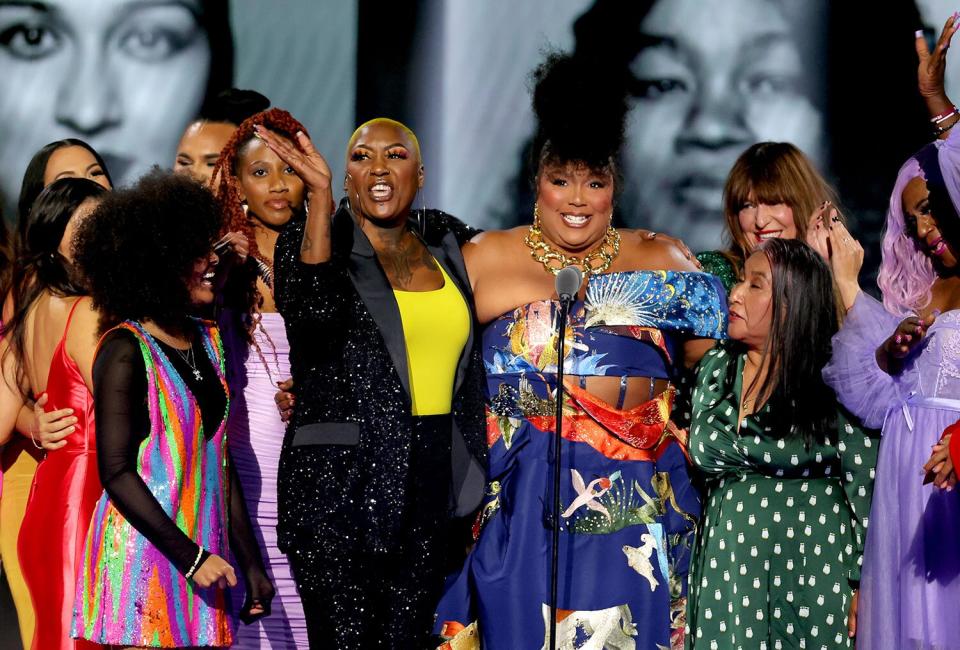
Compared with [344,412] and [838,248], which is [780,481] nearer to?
[838,248]

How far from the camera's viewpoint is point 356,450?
3.52 m

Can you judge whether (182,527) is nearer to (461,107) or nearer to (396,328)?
(396,328)

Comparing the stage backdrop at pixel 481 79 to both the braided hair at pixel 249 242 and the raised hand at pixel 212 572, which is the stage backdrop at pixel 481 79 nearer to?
the braided hair at pixel 249 242

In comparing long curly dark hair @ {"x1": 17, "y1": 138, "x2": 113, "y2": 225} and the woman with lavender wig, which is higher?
long curly dark hair @ {"x1": 17, "y1": 138, "x2": 113, "y2": 225}

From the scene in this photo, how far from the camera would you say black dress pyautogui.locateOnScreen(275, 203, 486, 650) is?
3.47 metres

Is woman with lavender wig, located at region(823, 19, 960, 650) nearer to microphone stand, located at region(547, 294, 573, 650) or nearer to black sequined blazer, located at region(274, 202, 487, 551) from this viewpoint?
microphone stand, located at region(547, 294, 573, 650)

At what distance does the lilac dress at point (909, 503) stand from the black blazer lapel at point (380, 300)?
4.07ft

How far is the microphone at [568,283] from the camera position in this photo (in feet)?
11.5

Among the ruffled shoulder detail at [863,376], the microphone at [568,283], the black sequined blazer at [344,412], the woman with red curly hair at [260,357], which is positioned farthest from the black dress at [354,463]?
the ruffled shoulder detail at [863,376]

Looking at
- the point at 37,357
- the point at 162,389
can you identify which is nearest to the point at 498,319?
A: the point at 162,389

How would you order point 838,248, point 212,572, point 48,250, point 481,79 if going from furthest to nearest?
point 481,79
point 48,250
point 838,248
point 212,572

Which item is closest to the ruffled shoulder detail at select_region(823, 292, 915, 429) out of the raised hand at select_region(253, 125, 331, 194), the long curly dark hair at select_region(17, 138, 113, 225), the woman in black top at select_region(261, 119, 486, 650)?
the woman in black top at select_region(261, 119, 486, 650)

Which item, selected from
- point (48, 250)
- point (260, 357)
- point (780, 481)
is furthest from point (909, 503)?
point (48, 250)

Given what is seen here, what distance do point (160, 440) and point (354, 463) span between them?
588mm
